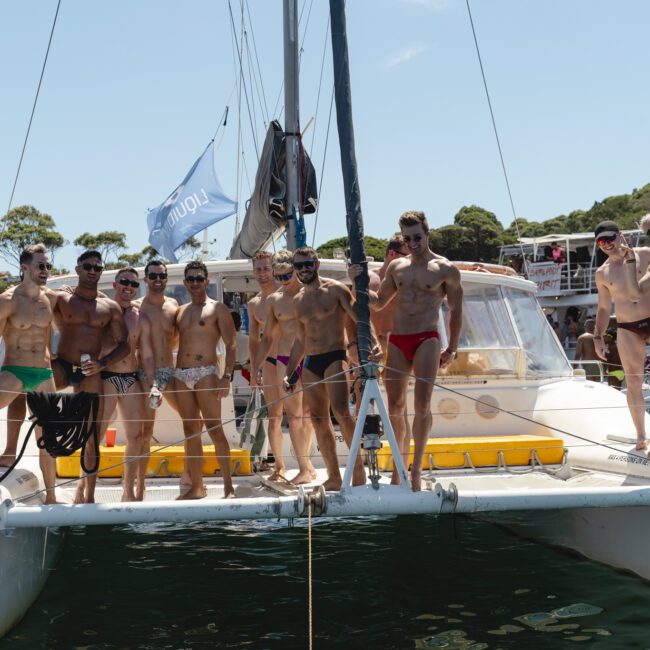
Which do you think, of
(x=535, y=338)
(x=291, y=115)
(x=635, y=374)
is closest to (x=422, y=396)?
(x=635, y=374)

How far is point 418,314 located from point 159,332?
6.68 feet

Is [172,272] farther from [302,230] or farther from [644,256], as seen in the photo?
[644,256]

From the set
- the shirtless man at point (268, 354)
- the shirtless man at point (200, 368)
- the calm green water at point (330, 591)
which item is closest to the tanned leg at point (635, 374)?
the calm green water at point (330, 591)

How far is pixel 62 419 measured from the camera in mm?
4980

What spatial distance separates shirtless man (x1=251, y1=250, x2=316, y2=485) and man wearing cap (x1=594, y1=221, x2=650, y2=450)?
2.44 m

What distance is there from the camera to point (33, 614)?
5625 mm

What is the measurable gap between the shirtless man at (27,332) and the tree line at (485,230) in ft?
140

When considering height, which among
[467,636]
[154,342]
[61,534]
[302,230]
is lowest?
[467,636]

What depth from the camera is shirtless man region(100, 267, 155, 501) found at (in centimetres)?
588

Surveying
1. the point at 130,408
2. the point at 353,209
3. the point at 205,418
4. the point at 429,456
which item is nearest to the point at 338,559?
the point at 429,456

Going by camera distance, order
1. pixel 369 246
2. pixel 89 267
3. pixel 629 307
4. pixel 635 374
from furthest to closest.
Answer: pixel 369 246 < pixel 629 307 < pixel 635 374 < pixel 89 267

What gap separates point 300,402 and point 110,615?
2.36m

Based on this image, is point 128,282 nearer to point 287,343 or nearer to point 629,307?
point 287,343

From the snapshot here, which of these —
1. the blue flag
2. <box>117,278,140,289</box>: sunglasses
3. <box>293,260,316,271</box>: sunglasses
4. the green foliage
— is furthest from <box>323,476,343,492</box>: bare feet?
the green foliage
